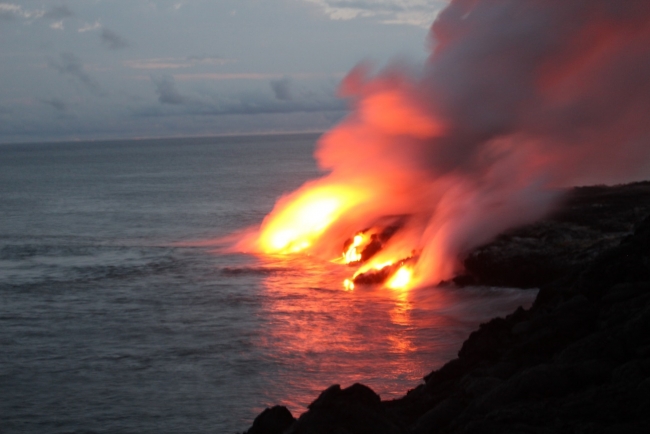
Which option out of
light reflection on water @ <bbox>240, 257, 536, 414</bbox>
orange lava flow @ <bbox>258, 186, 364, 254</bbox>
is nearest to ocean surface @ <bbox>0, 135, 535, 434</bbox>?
light reflection on water @ <bbox>240, 257, 536, 414</bbox>

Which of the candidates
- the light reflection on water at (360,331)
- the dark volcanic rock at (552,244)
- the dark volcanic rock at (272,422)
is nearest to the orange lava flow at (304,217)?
the light reflection on water at (360,331)

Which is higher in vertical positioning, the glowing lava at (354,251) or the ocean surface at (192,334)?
the glowing lava at (354,251)

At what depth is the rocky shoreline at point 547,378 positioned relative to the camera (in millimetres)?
9578

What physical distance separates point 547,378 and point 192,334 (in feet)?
41.9

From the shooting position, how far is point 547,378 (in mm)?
10578

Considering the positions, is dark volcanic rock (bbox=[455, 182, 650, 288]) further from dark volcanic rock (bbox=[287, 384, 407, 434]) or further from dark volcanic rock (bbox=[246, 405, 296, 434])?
dark volcanic rock (bbox=[287, 384, 407, 434])

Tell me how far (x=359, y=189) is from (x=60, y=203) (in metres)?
42.0

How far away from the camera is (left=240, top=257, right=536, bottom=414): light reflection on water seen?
17.3m

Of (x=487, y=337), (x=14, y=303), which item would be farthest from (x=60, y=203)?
(x=487, y=337)

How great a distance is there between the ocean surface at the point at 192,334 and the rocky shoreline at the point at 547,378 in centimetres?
348

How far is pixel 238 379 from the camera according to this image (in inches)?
695

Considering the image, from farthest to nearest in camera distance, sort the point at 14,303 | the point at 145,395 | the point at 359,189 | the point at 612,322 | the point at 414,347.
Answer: the point at 359,189, the point at 14,303, the point at 414,347, the point at 145,395, the point at 612,322

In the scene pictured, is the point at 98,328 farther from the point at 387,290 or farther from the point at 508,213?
the point at 508,213

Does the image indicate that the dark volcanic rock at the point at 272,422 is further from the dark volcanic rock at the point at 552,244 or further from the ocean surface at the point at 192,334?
the dark volcanic rock at the point at 552,244
